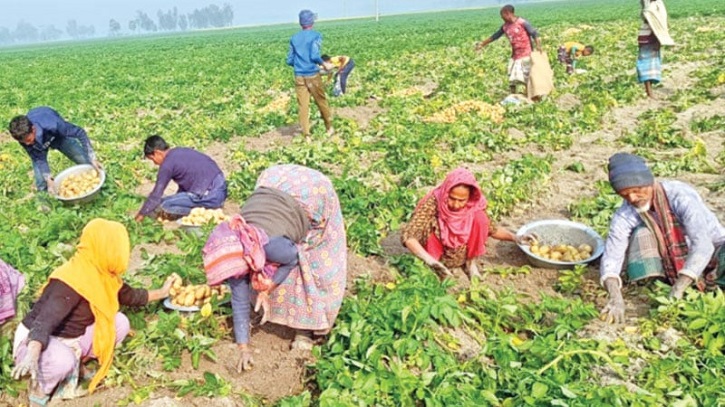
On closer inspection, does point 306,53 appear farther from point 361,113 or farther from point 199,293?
point 199,293

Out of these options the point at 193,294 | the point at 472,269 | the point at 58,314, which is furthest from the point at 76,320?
the point at 472,269

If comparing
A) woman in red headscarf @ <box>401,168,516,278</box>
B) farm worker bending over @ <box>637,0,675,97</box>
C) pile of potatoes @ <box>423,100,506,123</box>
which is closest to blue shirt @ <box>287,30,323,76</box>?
pile of potatoes @ <box>423,100,506,123</box>

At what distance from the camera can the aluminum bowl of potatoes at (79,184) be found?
6.08 m

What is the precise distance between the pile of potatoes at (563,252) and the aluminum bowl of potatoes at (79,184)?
14.6ft

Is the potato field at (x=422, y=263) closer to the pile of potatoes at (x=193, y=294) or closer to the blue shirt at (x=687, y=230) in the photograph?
the pile of potatoes at (x=193, y=294)

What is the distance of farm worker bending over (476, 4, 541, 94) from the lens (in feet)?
31.6

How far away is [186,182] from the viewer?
562 cm

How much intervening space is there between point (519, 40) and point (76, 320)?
28.4ft

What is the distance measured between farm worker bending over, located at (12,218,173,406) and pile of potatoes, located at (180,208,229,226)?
6.30 ft

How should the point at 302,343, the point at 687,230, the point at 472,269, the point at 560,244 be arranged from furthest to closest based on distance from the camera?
the point at 560,244
the point at 472,269
the point at 302,343
the point at 687,230

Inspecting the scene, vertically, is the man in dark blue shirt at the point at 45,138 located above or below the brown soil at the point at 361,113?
above

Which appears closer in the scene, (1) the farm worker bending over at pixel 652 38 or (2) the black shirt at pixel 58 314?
(2) the black shirt at pixel 58 314

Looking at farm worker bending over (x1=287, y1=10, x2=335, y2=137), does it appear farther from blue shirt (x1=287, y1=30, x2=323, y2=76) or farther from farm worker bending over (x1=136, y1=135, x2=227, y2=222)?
farm worker bending over (x1=136, y1=135, x2=227, y2=222)

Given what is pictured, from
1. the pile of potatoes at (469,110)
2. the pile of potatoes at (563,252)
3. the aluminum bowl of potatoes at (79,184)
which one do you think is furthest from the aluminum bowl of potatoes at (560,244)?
the aluminum bowl of potatoes at (79,184)
